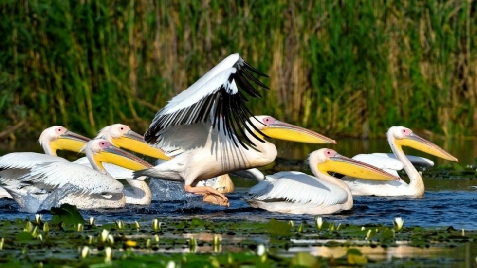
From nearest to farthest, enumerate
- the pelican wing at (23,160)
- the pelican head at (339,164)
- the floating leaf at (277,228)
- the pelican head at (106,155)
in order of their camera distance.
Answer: the floating leaf at (277,228) < the pelican wing at (23,160) < the pelican head at (339,164) < the pelican head at (106,155)

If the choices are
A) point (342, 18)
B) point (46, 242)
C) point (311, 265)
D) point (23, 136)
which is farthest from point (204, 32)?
point (311, 265)

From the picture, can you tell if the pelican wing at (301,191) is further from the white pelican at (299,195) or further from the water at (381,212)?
the water at (381,212)

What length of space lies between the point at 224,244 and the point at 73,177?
2.21 m

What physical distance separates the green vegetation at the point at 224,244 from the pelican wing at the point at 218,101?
2.89 feet

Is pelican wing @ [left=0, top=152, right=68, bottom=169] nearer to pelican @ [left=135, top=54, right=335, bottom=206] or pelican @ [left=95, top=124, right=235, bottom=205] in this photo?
pelican @ [left=135, top=54, right=335, bottom=206]

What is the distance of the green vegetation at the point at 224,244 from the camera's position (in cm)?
444

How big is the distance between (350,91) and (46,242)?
7.63 meters

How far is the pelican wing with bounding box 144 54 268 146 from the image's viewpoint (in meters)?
6.72

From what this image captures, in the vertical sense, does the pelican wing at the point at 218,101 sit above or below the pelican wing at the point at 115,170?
above

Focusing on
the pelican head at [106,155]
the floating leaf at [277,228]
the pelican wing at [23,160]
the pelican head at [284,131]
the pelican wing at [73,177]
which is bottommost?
the floating leaf at [277,228]

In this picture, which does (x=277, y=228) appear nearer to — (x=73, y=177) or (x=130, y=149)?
(x=73, y=177)

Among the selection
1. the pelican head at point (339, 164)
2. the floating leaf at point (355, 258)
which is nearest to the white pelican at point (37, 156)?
the pelican head at point (339, 164)

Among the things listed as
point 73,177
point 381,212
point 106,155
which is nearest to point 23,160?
point 73,177

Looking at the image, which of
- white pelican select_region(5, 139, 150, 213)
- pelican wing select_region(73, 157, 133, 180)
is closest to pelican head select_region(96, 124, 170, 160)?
pelican wing select_region(73, 157, 133, 180)
